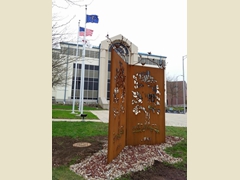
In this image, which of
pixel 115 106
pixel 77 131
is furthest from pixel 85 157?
pixel 77 131

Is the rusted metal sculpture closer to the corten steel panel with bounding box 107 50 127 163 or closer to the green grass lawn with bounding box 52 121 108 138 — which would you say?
the corten steel panel with bounding box 107 50 127 163

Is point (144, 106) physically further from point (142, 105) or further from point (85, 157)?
point (85, 157)

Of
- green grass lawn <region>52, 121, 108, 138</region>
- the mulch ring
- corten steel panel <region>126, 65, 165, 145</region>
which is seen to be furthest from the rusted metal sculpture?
green grass lawn <region>52, 121, 108, 138</region>

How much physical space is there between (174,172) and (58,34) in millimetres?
4703

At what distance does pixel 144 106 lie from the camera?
506cm

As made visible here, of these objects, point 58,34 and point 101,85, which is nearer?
point 58,34

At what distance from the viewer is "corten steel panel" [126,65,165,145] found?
490 centimetres

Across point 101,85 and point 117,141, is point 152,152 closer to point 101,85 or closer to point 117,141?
point 117,141

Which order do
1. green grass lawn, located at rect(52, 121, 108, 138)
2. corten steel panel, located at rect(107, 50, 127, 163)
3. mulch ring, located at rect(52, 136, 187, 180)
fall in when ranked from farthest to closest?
green grass lawn, located at rect(52, 121, 108, 138) < corten steel panel, located at rect(107, 50, 127, 163) < mulch ring, located at rect(52, 136, 187, 180)

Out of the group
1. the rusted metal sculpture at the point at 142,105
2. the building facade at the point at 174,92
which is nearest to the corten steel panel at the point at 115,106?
the rusted metal sculpture at the point at 142,105

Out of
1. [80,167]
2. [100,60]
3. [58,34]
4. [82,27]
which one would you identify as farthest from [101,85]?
[80,167]

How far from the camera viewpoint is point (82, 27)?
509 inches

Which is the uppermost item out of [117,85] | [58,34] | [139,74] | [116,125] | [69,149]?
[58,34]

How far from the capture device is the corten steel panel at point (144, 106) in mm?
4898
